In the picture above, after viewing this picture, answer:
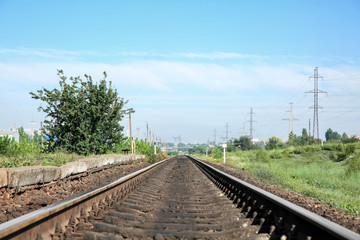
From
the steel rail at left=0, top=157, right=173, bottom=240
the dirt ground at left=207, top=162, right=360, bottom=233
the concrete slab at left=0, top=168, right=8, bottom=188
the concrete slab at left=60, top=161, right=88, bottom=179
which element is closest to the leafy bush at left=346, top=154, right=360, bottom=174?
the dirt ground at left=207, top=162, right=360, bottom=233

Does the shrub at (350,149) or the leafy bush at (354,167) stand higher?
the shrub at (350,149)

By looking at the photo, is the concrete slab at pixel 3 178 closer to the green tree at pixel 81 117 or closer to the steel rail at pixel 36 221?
the steel rail at pixel 36 221

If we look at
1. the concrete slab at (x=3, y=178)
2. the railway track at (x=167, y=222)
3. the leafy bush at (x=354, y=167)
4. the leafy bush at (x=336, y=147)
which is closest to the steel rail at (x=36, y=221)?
the railway track at (x=167, y=222)

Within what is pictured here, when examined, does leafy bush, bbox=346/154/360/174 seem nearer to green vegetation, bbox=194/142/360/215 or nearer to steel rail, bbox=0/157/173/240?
green vegetation, bbox=194/142/360/215

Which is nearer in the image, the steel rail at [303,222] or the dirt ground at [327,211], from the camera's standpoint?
the steel rail at [303,222]

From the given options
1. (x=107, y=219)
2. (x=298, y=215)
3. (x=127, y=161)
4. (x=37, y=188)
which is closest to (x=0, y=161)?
(x=37, y=188)

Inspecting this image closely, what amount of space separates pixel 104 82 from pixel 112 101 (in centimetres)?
150

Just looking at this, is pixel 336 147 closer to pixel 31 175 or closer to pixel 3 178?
pixel 31 175

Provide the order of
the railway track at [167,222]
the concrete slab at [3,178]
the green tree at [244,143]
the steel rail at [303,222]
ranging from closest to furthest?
1. the steel rail at [303,222]
2. the railway track at [167,222]
3. the concrete slab at [3,178]
4. the green tree at [244,143]

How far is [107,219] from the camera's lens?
5059mm

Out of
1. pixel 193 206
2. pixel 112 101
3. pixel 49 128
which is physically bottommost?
pixel 193 206

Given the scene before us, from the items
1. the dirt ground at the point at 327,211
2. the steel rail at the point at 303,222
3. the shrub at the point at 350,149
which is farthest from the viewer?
the shrub at the point at 350,149

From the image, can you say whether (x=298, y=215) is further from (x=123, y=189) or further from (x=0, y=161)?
(x=0, y=161)

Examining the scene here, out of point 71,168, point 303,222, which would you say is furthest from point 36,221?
point 71,168
